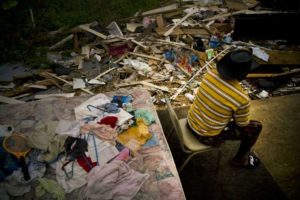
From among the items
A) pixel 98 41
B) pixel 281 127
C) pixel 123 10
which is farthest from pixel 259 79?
pixel 123 10

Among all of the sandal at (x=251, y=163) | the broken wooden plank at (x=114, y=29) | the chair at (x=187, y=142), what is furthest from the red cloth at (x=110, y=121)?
the broken wooden plank at (x=114, y=29)

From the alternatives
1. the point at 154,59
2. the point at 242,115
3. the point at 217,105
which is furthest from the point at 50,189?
the point at 154,59

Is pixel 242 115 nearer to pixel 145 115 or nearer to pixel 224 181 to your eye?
pixel 224 181

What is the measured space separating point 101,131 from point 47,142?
0.74 m

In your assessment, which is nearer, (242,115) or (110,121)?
(242,115)

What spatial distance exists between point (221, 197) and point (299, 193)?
1.20 metres

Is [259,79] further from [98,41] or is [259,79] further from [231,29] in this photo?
[98,41]

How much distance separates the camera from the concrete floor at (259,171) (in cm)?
407

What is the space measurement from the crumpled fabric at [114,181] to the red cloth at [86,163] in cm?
10

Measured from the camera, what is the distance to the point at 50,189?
319 centimetres

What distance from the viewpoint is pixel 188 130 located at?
3.91m

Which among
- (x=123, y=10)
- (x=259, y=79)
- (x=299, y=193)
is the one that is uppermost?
(x=123, y=10)

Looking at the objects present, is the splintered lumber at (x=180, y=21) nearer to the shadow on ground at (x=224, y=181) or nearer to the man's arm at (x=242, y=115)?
the shadow on ground at (x=224, y=181)

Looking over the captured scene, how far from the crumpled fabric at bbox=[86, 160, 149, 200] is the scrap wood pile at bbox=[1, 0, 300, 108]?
9.44 ft
